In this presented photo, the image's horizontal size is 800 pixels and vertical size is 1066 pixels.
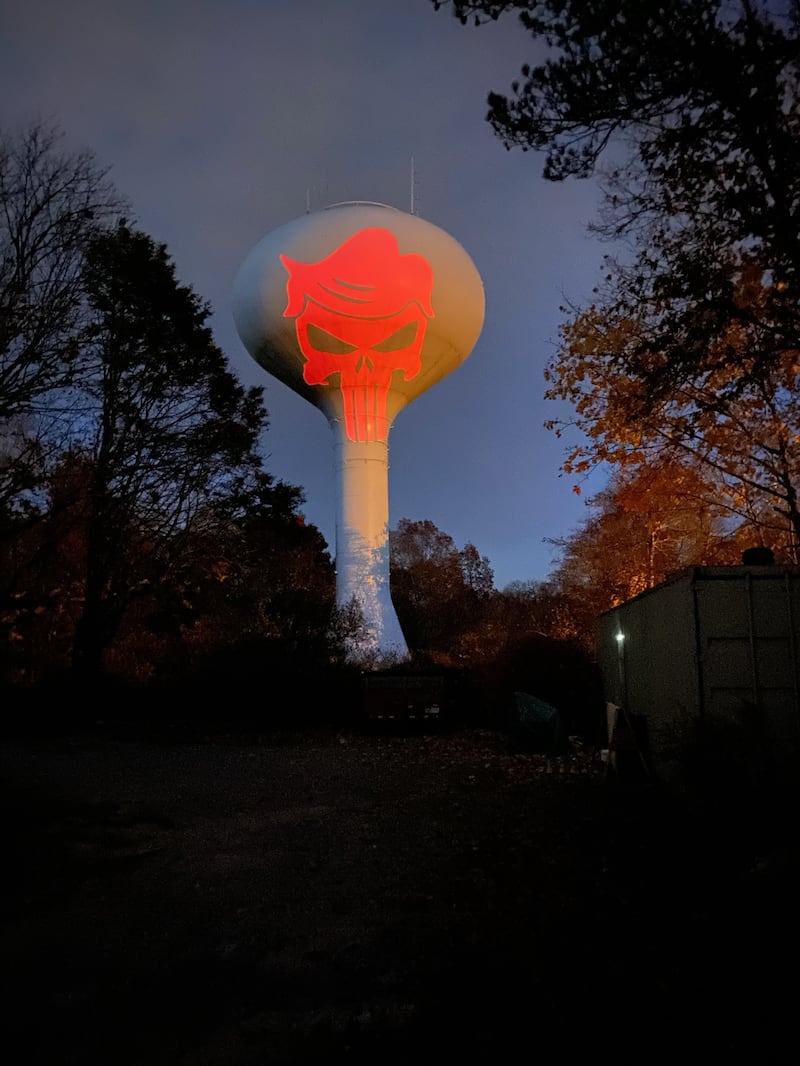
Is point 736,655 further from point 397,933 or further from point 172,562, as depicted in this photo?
point 172,562

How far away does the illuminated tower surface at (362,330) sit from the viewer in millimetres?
27844

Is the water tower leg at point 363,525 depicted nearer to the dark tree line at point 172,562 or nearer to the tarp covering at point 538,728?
the dark tree line at point 172,562

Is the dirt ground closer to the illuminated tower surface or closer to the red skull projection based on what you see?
the illuminated tower surface

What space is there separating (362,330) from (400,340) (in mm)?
1433

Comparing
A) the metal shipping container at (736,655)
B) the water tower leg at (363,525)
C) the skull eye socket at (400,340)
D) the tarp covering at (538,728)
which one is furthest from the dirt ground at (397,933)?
the skull eye socket at (400,340)

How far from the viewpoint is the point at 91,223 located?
43.8 feet

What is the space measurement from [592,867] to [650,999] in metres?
2.94

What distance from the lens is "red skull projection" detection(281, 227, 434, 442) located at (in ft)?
90.9

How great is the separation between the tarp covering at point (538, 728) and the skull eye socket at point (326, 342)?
16.1 meters

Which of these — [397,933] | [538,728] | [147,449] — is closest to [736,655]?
[397,933]

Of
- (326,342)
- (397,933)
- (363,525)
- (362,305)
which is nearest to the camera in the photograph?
(397,933)

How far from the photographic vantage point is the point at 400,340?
28375 millimetres

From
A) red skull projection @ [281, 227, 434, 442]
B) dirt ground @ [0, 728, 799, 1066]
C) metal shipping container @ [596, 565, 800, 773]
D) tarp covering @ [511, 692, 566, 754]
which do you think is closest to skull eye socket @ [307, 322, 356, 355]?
red skull projection @ [281, 227, 434, 442]

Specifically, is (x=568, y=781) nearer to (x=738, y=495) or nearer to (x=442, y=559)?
(x=738, y=495)
